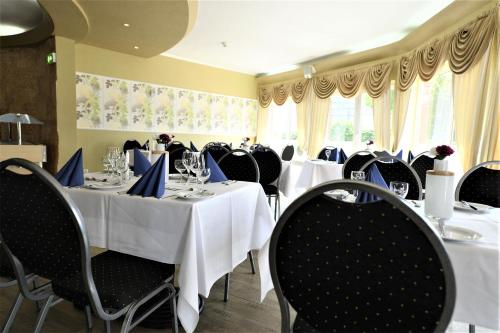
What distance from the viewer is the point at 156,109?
6.43m

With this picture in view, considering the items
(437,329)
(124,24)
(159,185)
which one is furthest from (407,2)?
(437,329)

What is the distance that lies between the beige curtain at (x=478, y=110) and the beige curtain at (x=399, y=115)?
1.15 metres

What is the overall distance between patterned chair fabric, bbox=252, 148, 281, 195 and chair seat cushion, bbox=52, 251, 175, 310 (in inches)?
83.7

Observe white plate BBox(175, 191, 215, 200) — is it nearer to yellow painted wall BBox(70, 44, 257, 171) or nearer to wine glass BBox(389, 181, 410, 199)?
wine glass BBox(389, 181, 410, 199)

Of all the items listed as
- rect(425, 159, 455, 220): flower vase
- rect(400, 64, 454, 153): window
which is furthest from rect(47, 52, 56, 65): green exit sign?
rect(400, 64, 454, 153): window

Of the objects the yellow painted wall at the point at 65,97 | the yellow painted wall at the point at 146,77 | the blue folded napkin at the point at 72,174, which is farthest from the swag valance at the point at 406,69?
the yellow painted wall at the point at 65,97

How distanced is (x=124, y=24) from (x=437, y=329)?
4.75 m

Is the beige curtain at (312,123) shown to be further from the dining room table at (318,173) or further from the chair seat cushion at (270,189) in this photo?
the chair seat cushion at (270,189)

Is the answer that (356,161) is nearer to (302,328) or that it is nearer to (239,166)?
(239,166)

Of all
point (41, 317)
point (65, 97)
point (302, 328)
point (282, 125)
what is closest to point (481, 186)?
point (302, 328)

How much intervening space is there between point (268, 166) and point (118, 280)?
7.75 feet

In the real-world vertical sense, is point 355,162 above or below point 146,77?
below

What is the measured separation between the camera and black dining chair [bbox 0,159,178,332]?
3.21 feet

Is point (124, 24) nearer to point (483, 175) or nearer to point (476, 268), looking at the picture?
point (483, 175)
